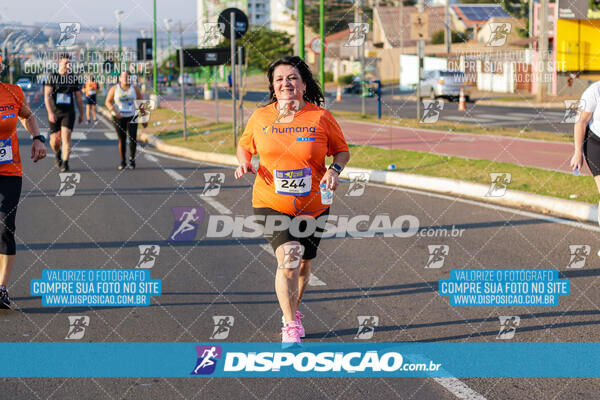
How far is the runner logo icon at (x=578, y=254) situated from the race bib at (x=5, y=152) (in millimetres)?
4965

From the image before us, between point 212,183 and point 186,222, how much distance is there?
3.63 metres

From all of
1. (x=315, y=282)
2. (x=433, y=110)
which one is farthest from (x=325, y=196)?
(x=433, y=110)

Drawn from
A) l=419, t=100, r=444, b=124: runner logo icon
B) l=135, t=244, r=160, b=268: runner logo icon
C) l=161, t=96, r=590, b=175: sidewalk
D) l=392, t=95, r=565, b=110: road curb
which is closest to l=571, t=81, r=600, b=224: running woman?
l=135, t=244, r=160, b=268: runner logo icon

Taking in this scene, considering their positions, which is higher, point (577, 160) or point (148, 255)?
point (577, 160)

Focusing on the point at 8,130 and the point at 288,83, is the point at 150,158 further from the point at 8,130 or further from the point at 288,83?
the point at 288,83

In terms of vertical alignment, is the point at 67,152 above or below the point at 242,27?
below

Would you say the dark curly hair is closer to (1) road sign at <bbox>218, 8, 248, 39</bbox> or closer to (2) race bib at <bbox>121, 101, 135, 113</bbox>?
(2) race bib at <bbox>121, 101, 135, 113</bbox>

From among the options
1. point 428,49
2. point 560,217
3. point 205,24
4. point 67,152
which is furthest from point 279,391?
point 428,49

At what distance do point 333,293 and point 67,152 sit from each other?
30.5ft

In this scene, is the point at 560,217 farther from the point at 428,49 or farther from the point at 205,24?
the point at 428,49

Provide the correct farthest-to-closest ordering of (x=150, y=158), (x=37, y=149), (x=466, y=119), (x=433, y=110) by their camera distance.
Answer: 1. (x=466, y=119)
2. (x=433, y=110)
3. (x=150, y=158)
4. (x=37, y=149)

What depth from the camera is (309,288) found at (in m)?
6.85

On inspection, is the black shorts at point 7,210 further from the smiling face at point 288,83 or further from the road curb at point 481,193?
the road curb at point 481,193

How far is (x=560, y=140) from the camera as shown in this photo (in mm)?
18844
